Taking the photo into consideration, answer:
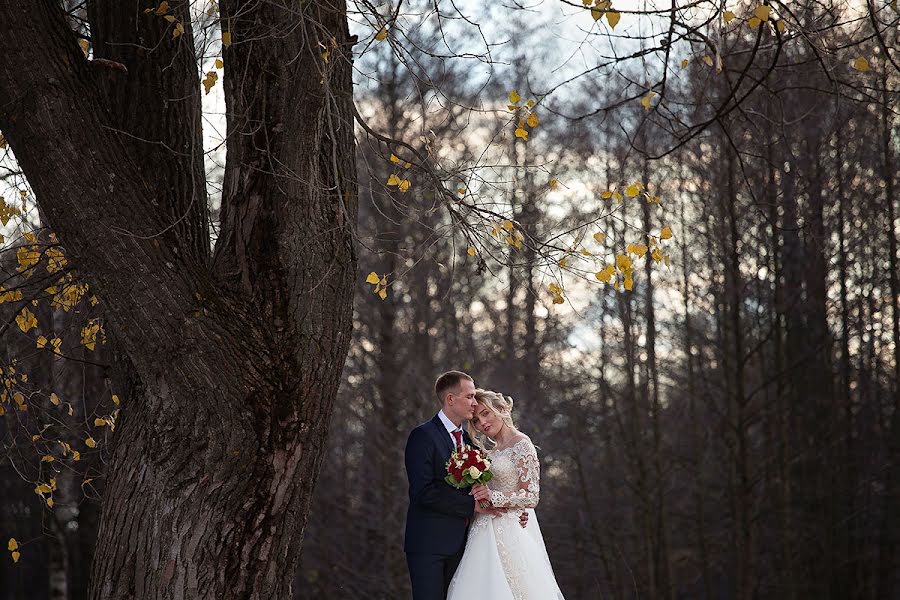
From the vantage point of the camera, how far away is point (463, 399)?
274 inches

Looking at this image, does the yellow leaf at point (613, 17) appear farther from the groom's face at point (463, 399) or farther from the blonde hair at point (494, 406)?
the blonde hair at point (494, 406)

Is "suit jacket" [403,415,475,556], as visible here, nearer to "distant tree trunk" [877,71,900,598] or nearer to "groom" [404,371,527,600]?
"groom" [404,371,527,600]

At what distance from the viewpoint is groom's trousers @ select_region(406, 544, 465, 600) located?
21.3ft

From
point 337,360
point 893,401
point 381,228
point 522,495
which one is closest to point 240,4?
point 337,360

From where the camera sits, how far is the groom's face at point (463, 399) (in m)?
6.95

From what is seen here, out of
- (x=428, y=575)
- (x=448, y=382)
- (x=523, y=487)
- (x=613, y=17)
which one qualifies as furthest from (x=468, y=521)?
(x=613, y=17)

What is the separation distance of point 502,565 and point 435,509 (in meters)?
0.60

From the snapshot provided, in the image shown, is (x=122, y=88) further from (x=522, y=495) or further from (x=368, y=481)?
(x=368, y=481)

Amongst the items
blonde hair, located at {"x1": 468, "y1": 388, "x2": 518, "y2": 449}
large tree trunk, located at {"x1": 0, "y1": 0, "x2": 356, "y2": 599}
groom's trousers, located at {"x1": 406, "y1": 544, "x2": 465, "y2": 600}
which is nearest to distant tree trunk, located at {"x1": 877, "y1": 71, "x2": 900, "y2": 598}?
blonde hair, located at {"x1": 468, "y1": 388, "x2": 518, "y2": 449}

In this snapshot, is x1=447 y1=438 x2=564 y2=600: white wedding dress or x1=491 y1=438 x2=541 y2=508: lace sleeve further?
x1=491 y1=438 x2=541 y2=508: lace sleeve

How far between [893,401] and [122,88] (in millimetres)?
14584

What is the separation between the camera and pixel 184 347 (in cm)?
446

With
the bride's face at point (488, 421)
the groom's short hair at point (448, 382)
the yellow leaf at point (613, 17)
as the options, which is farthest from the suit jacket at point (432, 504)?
the yellow leaf at point (613, 17)

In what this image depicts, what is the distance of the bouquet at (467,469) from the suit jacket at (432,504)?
10cm
